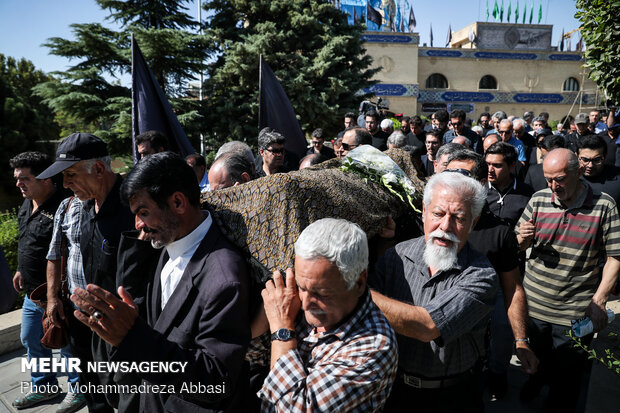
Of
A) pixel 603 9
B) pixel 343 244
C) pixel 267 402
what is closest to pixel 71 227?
pixel 267 402

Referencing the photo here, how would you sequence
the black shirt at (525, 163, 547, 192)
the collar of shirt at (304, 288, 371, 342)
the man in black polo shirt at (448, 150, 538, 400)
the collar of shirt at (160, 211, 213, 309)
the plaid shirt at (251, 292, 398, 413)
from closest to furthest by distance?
the plaid shirt at (251, 292, 398, 413), the collar of shirt at (304, 288, 371, 342), the collar of shirt at (160, 211, 213, 309), the man in black polo shirt at (448, 150, 538, 400), the black shirt at (525, 163, 547, 192)

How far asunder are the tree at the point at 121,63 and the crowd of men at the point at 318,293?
12050 millimetres

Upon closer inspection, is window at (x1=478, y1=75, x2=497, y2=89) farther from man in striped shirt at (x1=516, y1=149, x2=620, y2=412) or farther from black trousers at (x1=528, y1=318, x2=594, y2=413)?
black trousers at (x1=528, y1=318, x2=594, y2=413)

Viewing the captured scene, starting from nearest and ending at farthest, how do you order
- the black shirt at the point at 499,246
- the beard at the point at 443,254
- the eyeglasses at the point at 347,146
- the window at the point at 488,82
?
the beard at the point at 443,254, the black shirt at the point at 499,246, the eyeglasses at the point at 347,146, the window at the point at 488,82

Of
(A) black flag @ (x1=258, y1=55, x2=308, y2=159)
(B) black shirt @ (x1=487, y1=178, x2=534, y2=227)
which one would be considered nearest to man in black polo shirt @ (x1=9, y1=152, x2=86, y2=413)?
(A) black flag @ (x1=258, y1=55, x2=308, y2=159)

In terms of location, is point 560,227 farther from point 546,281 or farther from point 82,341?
point 82,341

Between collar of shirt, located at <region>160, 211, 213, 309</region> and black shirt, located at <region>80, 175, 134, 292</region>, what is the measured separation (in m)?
0.78

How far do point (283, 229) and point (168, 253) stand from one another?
1.87 feet

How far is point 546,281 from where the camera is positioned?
3092mm

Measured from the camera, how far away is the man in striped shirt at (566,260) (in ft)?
9.45

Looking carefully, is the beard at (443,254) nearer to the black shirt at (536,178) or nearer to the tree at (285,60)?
the black shirt at (536,178)

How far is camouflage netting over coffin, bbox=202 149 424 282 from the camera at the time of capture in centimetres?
182

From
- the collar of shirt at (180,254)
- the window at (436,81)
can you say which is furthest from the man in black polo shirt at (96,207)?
the window at (436,81)

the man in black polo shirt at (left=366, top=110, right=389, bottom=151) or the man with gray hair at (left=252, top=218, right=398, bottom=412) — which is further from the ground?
the man in black polo shirt at (left=366, top=110, right=389, bottom=151)
